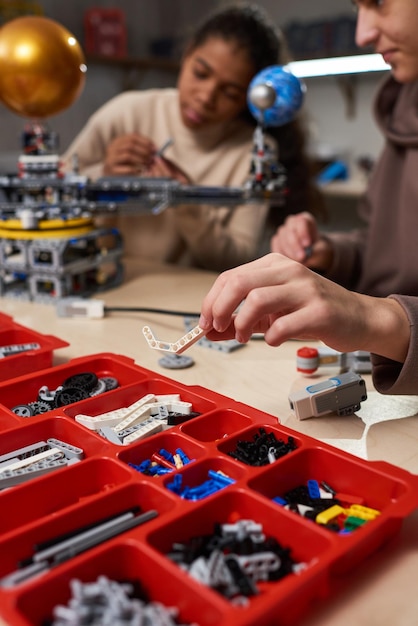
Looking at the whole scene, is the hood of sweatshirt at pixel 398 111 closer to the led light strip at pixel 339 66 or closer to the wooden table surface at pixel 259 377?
the wooden table surface at pixel 259 377

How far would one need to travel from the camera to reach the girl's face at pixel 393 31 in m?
0.97

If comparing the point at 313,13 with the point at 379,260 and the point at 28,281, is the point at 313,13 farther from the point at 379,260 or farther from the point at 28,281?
the point at 28,281

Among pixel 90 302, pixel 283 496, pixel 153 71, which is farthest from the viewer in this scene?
pixel 153 71

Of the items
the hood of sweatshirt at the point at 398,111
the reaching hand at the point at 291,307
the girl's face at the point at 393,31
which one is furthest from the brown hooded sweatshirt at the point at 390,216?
the reaching hand at the point at 291,307

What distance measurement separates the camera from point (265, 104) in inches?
43.3

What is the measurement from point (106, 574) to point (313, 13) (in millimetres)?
3471

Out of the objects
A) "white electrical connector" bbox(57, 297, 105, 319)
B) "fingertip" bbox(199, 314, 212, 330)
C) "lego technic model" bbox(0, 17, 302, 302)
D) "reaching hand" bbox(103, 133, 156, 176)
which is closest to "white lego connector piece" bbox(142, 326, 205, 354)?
"fingertip" bbox(199, 314, 212, 330)

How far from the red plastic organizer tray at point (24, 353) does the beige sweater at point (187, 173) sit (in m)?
0.79

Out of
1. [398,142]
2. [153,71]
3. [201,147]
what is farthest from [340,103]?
[398,142]

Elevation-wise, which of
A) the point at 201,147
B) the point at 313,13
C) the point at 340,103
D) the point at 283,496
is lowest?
the point at 283,496

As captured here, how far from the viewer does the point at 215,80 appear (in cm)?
152

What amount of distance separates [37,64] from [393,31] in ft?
1.98

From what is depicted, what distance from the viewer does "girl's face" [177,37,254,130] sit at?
1.50m

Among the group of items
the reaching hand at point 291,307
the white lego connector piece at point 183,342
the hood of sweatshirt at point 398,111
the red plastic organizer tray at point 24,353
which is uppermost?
the hood of sweatshirt at point 398,111
